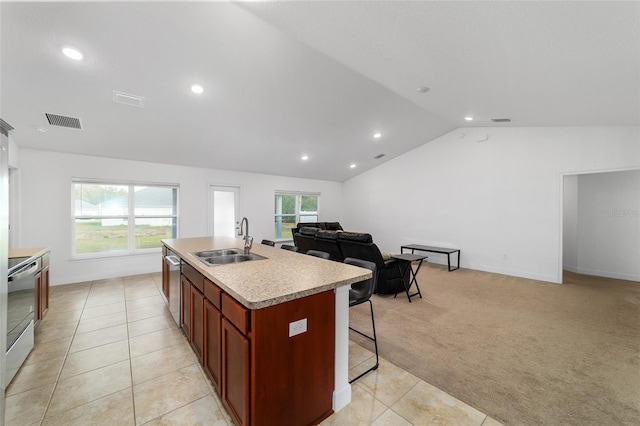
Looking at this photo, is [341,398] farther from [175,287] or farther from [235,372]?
[175,287]

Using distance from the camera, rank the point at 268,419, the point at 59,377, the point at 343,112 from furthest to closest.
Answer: the point at 343,112 → the point at 59,377 → the point at 268,419

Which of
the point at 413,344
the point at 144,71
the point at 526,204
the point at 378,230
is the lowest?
the point at 413,344

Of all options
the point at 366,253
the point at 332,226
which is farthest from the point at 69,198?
the point at 332,226

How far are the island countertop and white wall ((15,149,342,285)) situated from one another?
3.70 metres

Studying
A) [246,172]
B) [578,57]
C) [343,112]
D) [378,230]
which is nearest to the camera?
[578,57]

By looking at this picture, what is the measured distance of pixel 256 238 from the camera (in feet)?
22.2

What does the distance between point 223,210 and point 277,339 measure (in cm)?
545

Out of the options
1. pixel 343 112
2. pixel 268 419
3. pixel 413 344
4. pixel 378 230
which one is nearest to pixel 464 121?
pixel 343 112

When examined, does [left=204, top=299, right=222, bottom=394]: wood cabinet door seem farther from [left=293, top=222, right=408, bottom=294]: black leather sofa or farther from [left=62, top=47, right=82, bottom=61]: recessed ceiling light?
[left=62, top=47, right=82, bottom=61]: recessed ceiling light

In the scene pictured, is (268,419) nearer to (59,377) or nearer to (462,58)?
(59,377)

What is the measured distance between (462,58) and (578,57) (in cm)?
92

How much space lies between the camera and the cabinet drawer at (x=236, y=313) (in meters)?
1.34

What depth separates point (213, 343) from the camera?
1.82m

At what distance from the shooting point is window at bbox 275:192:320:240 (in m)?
7.53
